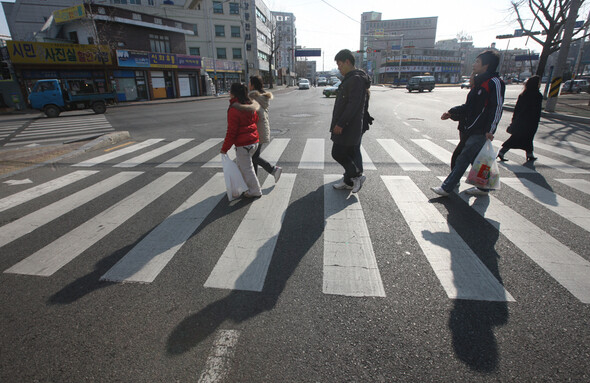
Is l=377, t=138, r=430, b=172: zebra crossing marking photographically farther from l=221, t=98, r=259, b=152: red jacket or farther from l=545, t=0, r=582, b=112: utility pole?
l=545, t=0, r=582, b=112: utility pole

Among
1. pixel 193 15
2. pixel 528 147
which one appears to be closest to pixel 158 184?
pixel 528 147

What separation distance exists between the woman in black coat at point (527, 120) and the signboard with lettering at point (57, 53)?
104 ft

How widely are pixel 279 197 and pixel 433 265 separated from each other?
2456 mm

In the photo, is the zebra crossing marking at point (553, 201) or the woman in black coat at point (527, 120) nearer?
the zebra crossing marking at point (553, 201)

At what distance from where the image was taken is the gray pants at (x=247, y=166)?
4.55 m

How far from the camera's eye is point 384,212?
13.2 ft

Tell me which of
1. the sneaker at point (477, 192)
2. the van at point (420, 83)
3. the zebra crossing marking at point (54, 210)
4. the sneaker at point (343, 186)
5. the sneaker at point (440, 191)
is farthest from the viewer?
the van at point (420, 83)

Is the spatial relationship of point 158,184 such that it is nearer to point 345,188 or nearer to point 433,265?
point 345,188

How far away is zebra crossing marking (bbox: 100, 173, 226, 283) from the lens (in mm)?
2816

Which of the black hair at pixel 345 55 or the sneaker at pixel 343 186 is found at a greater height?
the black hair at pixel 345 55

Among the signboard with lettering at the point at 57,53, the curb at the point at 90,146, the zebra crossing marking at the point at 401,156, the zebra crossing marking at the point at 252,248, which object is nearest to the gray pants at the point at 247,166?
the zebra crossing marking at the point at 252,248

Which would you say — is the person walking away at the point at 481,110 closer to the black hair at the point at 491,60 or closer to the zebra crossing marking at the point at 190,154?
the black hair at the point at 491,60

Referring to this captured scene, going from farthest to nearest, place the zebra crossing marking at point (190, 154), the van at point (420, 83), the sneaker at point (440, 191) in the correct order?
the van at point (420, 83), the zebra crossing marking at point (190, 154), the sneaker at point (440, 191)

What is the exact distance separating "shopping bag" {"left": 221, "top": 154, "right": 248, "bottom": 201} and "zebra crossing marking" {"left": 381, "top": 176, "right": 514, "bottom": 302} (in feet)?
7.53
